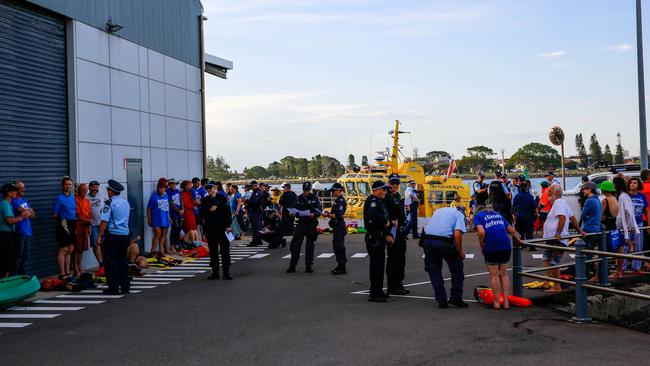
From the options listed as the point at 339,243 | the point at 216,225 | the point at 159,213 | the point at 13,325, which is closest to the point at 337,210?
the point at 339,243

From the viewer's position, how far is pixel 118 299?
1134 cm

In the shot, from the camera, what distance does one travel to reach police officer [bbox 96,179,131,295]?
463 inches

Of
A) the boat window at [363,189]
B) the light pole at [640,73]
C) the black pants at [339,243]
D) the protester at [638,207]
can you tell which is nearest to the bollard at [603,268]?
the protester at [638,207]

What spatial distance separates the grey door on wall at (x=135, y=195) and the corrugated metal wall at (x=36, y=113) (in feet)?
8.78

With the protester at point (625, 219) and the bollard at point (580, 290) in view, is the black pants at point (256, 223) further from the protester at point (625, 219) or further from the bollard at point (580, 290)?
the bollard at point (580, 290)

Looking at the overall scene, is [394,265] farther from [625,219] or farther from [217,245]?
[625,219]

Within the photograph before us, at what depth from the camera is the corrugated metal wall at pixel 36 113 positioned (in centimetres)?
1326

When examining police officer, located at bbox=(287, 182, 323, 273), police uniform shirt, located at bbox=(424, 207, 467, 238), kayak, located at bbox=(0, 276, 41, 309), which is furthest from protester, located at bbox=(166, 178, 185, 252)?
police uniform shirt, located at bbox=(424, 207, 467, 238)

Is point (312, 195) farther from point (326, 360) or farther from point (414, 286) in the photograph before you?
point (326, 360)

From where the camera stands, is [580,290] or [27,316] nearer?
[580,290]

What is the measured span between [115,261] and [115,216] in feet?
2.72

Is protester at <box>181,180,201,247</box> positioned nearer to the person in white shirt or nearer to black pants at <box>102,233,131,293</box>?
black pants at <box>102,233,131,293</box>

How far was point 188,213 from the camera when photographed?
61.8 ft

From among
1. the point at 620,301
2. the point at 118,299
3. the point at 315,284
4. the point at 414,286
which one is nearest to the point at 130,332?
the point at 118,299
